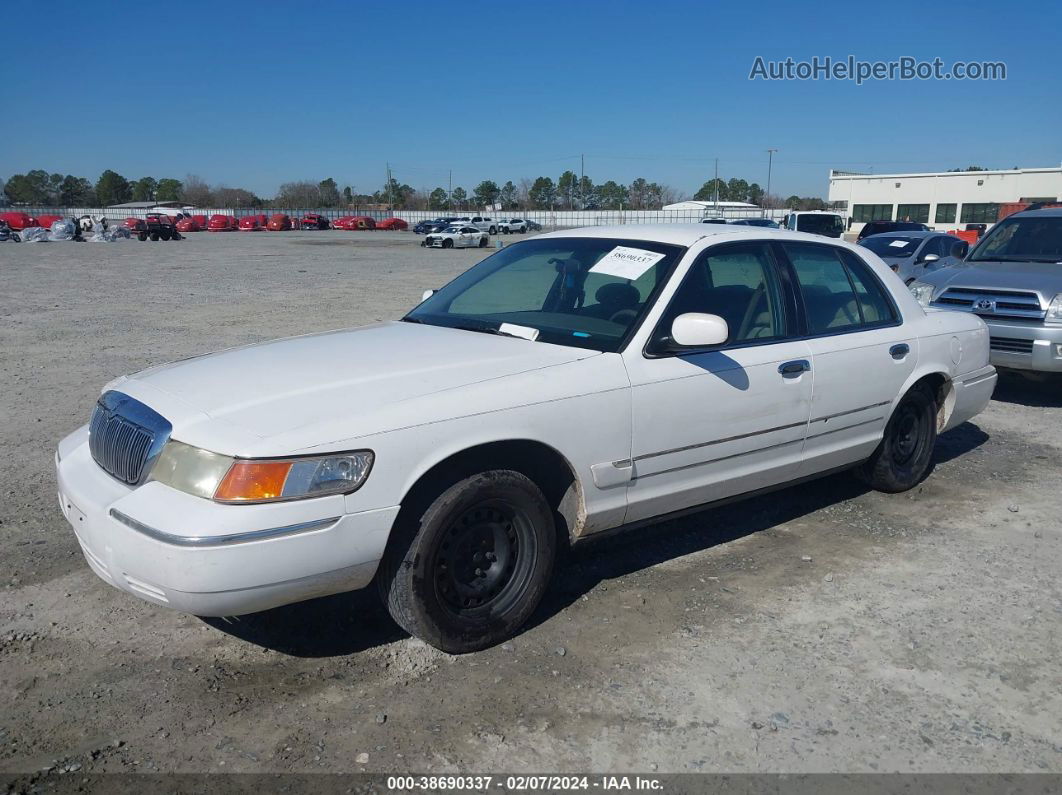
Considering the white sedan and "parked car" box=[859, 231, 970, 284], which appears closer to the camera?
the white sedan

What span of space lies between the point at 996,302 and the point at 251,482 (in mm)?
7647

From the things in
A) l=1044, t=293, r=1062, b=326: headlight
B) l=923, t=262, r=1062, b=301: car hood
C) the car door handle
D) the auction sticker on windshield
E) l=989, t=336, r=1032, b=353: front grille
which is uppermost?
the auction sticker on windshield

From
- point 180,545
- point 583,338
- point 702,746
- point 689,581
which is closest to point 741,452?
point 689,581

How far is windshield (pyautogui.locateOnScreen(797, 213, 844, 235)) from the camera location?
3141 cm

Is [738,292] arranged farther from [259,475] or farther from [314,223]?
[314,223]

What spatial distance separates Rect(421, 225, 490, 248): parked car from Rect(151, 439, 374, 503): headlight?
42990 millimetres

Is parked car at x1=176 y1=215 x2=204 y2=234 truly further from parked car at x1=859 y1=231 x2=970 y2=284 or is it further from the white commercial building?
parked car at x1=859 y1=231 x2=970 y2=284

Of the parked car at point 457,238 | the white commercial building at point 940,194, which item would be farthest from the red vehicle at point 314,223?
the white commercial building at point 940,194

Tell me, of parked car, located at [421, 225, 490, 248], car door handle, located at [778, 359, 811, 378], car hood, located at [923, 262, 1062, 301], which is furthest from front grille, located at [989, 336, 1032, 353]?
parked car, located at [421, 225, 490, 248]

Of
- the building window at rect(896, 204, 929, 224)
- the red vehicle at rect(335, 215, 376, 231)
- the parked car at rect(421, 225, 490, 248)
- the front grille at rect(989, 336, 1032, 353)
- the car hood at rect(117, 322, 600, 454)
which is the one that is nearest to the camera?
the car hood at rect(117, 322, 600, 454)

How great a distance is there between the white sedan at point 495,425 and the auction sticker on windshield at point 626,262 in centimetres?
1

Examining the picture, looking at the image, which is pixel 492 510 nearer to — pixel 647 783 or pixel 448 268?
pixel 647 783

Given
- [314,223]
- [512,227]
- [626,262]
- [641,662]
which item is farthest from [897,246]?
[314,223]

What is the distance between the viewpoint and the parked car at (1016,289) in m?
7.83
